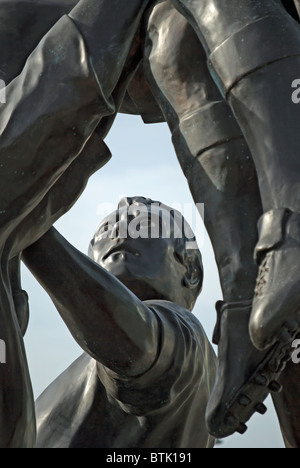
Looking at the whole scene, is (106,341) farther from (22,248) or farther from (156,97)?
(156,97)

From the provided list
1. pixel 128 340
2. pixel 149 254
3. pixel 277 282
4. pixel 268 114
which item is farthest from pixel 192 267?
pixel 277 282

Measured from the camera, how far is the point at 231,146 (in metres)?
4.49

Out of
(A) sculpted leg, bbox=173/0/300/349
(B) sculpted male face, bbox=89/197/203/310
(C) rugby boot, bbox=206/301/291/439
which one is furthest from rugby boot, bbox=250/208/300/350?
(B) sculpted male face, bbox=89/197/203/310

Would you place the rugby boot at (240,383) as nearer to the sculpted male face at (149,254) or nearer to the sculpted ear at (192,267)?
the sculpted male face at (149,254)

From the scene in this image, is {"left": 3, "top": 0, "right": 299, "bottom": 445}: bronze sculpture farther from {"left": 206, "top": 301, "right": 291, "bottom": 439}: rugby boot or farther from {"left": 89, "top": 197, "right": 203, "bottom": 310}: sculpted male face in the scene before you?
{"left": 89, "top": 197, "right": 203, "bottom": 310}: sculpted male face

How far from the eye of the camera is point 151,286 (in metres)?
5.98

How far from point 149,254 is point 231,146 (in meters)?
1.62

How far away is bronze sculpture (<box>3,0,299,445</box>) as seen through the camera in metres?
4.10

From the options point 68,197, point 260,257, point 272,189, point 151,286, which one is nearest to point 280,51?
point 272,189

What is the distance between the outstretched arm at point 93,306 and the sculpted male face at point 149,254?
75cm

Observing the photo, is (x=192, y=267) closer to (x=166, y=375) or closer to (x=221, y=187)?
(x=166, y=375)

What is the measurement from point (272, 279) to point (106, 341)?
1454 millimetres

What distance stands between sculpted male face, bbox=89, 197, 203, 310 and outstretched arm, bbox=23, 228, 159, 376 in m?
0.75

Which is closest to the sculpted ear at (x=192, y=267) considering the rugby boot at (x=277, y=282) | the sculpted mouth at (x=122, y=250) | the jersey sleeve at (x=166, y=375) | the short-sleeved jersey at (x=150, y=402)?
A: the sculpted mouth at (x=122, y=250)
